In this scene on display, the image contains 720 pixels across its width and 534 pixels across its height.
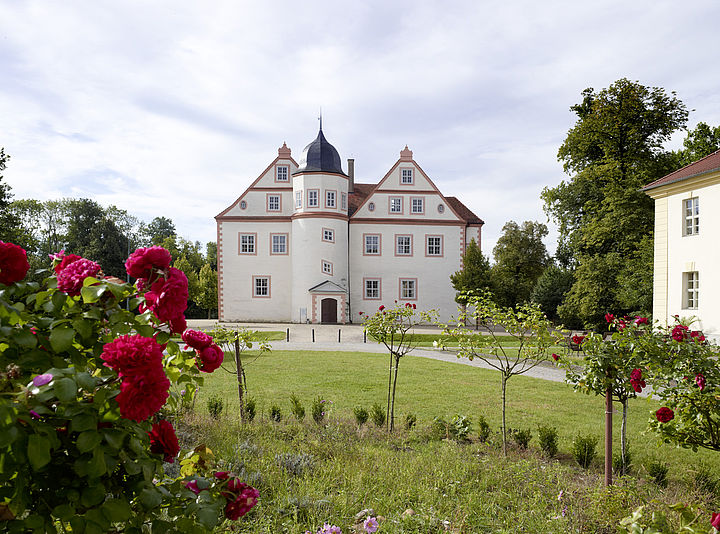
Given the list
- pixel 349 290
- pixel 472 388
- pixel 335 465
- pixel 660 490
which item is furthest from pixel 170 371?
pixel 349 290

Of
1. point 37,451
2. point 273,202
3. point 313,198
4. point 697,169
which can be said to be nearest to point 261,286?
point 273,202

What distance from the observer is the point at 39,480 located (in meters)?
1.58

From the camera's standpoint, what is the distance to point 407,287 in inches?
1355

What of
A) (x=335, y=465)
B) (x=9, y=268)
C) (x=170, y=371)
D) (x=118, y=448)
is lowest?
(x=335, y=465)

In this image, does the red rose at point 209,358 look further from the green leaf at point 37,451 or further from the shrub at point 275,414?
the shrub at point 275,414

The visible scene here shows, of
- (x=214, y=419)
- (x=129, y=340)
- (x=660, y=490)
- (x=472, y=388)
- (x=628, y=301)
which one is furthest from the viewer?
(x=628, y=301)

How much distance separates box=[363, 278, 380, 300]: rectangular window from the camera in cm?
3409

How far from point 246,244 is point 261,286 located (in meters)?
3.11

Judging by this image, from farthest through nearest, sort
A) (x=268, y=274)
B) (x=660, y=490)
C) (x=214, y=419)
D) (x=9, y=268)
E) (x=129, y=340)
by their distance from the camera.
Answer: (x=268, y=274) → (x=214, y=419) → (x=660, y=490) → (x=9, y=268) → (x=129, y=340)

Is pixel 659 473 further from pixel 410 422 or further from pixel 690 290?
pixel 690 290

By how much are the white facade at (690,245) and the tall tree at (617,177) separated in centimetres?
372

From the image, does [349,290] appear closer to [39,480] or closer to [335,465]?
[335,465]

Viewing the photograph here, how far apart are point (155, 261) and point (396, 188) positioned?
32986mm

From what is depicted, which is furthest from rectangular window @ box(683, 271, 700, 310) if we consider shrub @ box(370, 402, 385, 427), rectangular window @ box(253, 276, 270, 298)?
rectangular window @ box(253, 276, 270, 298)
